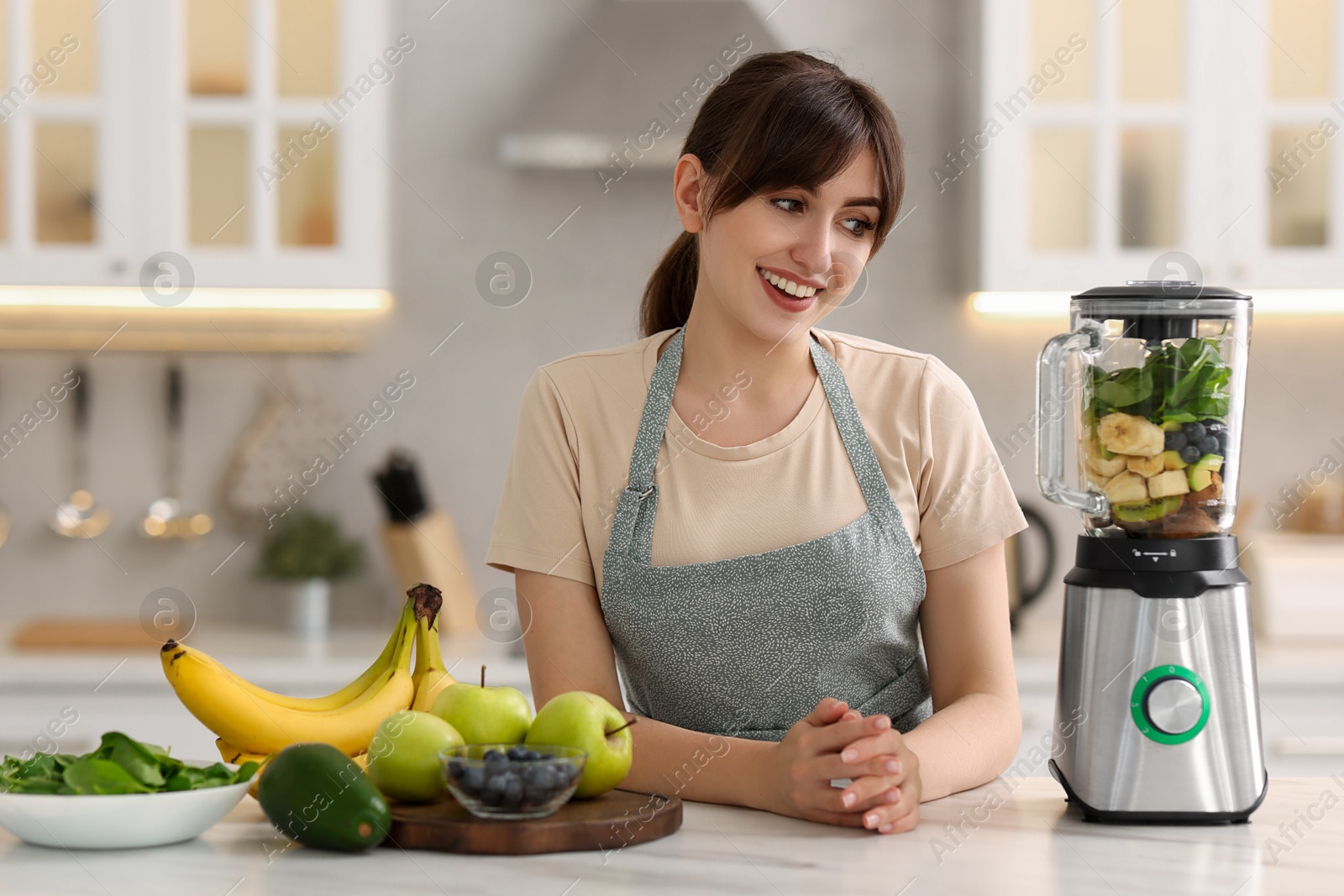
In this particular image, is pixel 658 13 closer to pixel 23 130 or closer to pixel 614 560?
pixel 23 130

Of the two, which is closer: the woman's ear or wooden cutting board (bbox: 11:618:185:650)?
the woman's ear

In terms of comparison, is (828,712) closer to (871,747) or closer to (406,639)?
(871,747)

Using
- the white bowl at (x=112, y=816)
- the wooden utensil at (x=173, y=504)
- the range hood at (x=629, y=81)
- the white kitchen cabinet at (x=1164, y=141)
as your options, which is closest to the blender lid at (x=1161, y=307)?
the white bowl at (x=112, y=816)

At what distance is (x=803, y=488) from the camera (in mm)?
1250

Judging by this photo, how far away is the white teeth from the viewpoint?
47.3 inches

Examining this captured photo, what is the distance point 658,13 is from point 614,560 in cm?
166

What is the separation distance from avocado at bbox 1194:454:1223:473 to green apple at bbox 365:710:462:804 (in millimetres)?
590

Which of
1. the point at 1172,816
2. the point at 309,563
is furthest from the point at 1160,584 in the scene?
the point at 309,563

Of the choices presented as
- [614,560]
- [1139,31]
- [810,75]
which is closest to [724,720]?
[614,560]

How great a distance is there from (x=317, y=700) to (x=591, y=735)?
11.7 inches

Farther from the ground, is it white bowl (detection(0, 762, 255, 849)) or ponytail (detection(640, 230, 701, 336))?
ponytail (detection(640, 230, 701, 336))

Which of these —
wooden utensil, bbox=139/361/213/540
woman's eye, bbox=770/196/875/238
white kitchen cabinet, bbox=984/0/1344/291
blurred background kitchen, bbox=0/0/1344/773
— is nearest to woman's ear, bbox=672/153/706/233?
woman's eye, bbox=770/196/875/238

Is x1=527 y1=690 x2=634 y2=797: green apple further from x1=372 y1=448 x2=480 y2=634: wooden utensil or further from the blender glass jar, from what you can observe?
x1=372 y1=448 x2=480 y2=634: wooden utensil

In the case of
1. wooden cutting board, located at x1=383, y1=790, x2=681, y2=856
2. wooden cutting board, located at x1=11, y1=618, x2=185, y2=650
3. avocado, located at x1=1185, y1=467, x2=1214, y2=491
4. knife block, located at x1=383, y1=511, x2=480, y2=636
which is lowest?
wooden cutting board, located at x1=11, y1=618, x2=185, y2=650
